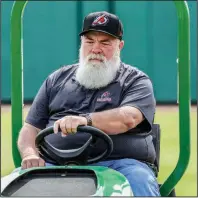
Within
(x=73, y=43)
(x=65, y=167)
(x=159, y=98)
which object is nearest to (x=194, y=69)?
(x=159, y=98)

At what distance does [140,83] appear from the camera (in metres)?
3.11

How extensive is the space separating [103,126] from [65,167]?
14.6 inches

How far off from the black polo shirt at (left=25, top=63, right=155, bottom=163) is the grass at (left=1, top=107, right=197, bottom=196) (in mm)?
1890

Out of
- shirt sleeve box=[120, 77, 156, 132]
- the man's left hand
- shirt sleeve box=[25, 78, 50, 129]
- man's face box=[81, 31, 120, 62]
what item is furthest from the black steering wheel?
man's face box=[81, 31, 120, 62]

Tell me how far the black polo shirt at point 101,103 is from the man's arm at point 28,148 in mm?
45

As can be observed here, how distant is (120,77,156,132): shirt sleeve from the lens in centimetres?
299

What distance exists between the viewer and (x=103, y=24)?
3.10 metres

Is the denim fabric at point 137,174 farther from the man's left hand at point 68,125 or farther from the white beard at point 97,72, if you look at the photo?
the white beard at point 97,72

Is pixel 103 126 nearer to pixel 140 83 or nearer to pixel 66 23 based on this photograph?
pixel 140 83

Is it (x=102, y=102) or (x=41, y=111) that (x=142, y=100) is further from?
(x=41, y=111)

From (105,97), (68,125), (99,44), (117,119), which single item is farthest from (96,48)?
(68,125)

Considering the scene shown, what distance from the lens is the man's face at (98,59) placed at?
3117 millimetres

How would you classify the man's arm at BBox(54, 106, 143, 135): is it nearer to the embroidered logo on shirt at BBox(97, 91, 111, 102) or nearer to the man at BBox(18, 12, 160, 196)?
the man at BBox(18, 12, 160, 196)

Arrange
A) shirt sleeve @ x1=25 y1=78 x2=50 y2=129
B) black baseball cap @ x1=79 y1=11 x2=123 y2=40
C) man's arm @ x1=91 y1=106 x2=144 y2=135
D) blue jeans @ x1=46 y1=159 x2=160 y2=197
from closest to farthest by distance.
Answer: blue jeans @ x1=46 y1=159 x2=160 y2=197 < man's arm @ x1=91 y1=106 x2=144 y2=135 < black baseball cap @ x1=79 y1=11 x2=123 y2=40 < shirt sleeve @ x1=25 y1=78 x2=50 y2=129
